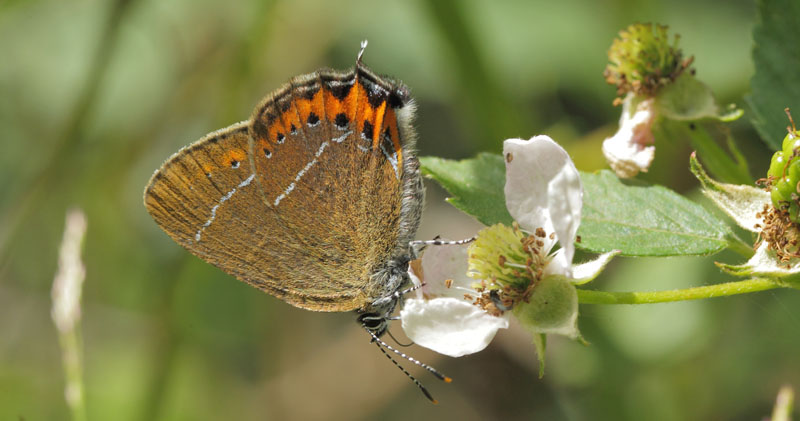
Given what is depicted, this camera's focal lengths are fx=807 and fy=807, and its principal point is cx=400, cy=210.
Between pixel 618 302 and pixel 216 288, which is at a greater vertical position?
pixel 216 288

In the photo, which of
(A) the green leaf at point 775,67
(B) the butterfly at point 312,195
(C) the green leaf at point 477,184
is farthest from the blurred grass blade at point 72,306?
(A) the green leaf at point 775,67

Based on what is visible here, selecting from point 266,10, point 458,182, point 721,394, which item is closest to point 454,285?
point 458,182

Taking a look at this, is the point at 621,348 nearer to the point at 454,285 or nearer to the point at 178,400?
the point at 454,285

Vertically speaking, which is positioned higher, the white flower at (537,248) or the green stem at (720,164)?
the green stem at (720,164)

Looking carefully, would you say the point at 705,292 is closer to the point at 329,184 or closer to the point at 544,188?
the point at 544,188

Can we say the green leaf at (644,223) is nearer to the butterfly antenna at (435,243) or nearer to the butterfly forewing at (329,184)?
the butterfly antenna at (435,243)

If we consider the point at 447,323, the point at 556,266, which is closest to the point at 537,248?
the point at 556,266

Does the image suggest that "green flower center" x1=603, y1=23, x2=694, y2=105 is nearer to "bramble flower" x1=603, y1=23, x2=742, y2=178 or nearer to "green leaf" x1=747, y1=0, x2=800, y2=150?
"bramble flower" x1=603, y1=23, x2=742, y2=178
